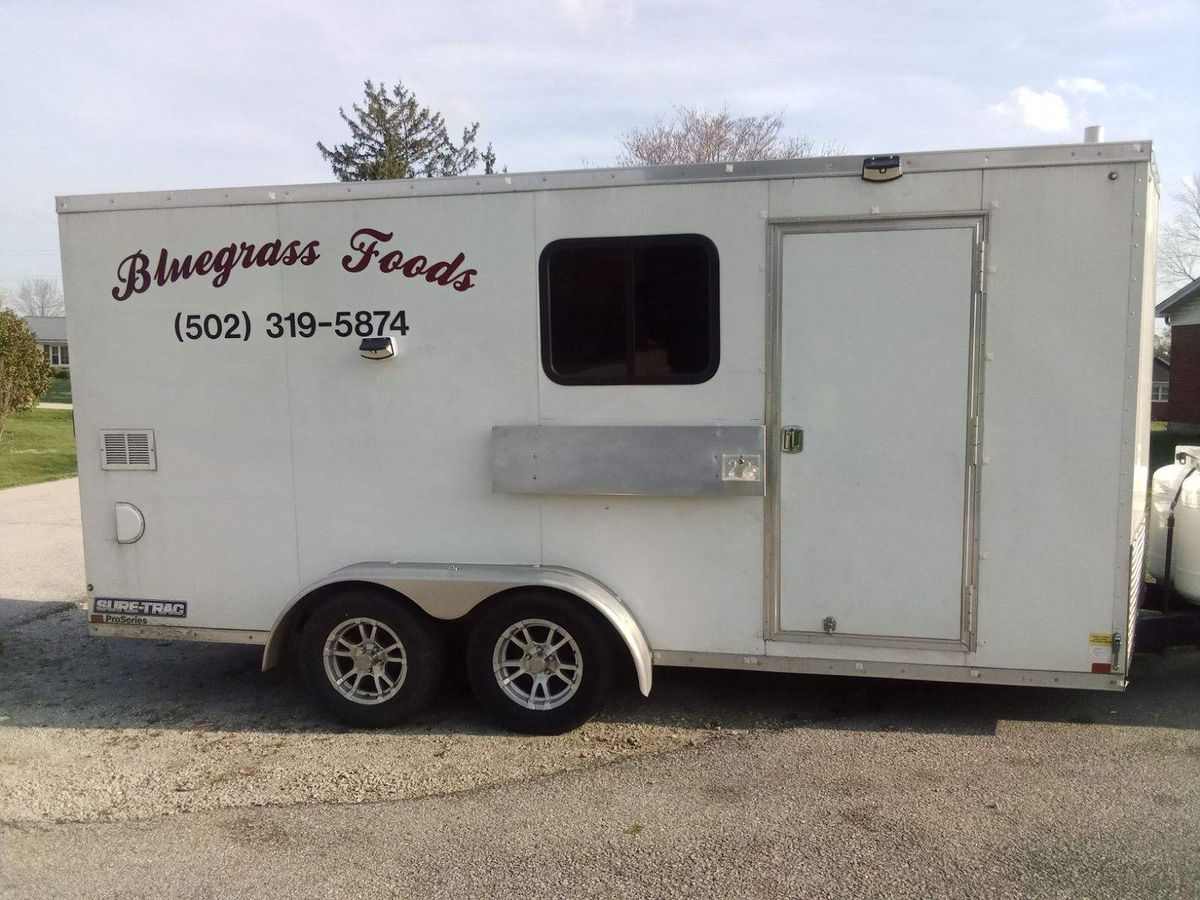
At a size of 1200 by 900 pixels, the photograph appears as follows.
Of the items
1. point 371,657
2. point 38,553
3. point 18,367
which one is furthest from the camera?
point 18,367

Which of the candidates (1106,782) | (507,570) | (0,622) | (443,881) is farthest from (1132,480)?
(0,622)

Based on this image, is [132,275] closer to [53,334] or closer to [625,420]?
[625,420]

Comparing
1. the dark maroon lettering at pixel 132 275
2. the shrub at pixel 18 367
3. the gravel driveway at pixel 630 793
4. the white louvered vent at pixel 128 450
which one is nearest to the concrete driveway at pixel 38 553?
the gravel driveway at pixel 630 793

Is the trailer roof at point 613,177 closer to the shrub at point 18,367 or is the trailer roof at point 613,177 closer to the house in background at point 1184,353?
the shrub at point 18,367

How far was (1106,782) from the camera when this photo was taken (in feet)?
12.9

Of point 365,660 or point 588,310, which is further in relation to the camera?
point 365,660

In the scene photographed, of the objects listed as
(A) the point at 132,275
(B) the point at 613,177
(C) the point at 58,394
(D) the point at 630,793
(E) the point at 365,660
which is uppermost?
(B) the point at 613,177

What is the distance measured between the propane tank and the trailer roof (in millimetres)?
2028

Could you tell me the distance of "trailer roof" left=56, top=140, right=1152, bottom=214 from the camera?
394 cm

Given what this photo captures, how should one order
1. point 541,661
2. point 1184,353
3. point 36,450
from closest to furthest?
1. point 541,661
2. point 36,450
3. point 1184,353

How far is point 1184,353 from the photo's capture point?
21906 mm

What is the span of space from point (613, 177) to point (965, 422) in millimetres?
1941

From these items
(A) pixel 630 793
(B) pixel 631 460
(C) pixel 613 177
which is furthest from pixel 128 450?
(A) pixel 630 793

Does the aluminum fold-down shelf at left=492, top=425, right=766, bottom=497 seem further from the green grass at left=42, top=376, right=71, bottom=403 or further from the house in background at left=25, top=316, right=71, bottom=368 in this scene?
the house in background at left=25, top=316, right=71, bottom=368
